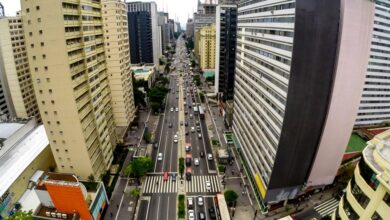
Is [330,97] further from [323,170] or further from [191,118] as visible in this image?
[191,118]

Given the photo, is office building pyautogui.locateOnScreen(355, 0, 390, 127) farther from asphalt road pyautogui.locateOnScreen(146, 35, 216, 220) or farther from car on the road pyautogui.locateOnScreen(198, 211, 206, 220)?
car on the road pyautogui.locateOnScreen(198, 211, 206, 220)

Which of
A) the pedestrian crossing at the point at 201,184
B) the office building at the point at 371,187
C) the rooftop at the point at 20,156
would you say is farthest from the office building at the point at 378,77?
the rooftop at the point at 20,156

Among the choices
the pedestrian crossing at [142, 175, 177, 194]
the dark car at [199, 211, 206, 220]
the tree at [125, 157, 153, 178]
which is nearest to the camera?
the dark car at [199, 211, 206, 220]

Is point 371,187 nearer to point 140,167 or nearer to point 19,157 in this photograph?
point 140,167

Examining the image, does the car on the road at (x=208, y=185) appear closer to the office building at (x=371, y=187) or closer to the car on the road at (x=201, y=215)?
the car on the road at (x=201, y=215)

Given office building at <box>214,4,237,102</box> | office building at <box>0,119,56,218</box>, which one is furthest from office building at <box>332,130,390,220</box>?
office building at <box>214,4,237,102</box>

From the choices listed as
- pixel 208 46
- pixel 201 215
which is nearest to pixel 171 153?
pixel 201 215

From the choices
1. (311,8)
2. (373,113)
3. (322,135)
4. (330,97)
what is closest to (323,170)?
(322,135)
